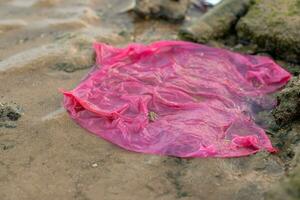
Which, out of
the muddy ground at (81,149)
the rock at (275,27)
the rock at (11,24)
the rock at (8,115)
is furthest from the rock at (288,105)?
the rock at (11,24)

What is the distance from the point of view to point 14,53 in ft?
17.2

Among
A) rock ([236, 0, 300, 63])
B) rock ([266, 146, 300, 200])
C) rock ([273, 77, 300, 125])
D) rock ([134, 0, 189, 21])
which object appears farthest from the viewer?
rock ([134, 0, 189, 21])

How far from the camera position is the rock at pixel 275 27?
5168mm

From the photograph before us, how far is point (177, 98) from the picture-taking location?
4520mm

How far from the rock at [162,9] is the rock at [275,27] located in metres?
0.88

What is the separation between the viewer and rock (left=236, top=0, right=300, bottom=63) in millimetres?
5168

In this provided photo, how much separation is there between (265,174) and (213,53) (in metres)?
1.94

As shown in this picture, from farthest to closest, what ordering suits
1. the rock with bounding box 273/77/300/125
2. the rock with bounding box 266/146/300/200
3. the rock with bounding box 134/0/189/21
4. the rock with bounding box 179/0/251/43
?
the rock with bounding box 134/0/189/21
the rock with bounding box 179/0/251/43
the rock with bounding box 273/77/300/125
the rock with bounding box 266/146/300/200

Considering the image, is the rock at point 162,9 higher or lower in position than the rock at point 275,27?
lower

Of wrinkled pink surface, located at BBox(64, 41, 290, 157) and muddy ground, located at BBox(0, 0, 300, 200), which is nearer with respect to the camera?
muddy ground, located at BBox(0, 0, 300, 200)

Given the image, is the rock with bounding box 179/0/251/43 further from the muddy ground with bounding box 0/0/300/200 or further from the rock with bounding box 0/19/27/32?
the rock with bounding box 0/19/27/32

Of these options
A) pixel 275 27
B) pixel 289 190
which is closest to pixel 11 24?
pixel 275 27

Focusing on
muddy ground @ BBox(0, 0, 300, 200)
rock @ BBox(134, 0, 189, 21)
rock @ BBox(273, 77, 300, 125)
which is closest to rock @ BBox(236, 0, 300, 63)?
muddy ground @ BBox(0, 0, 300, 200)

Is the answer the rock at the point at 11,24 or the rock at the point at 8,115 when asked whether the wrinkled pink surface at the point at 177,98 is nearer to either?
the rock at the point at 8,115
